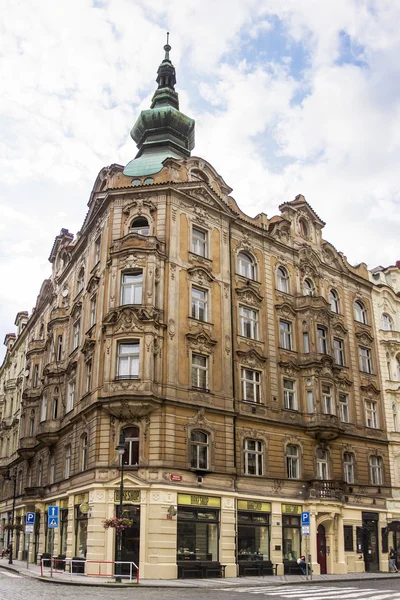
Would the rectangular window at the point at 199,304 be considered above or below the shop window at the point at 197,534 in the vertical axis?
above

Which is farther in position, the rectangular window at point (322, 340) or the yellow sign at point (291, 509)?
the rectangular window at point (322, 340)

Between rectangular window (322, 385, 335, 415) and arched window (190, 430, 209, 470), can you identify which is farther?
rectangular window (322, 385, 335, 415)

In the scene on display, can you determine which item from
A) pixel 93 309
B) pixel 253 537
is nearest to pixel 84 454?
pixel 93 309

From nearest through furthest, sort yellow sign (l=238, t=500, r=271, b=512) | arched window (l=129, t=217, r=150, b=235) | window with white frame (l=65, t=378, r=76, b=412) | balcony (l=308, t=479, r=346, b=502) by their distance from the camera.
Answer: yellow sign (l=238, t=500, r=271, b=512) → arched window (l=129, t=217, r=150, b=235) → balcony (l=308, t=479, r=346, b=502) → window with white frame (l=65, t=378, r=76, b=412)

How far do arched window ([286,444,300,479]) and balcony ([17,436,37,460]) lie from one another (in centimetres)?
2131

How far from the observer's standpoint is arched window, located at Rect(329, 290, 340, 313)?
157 ft

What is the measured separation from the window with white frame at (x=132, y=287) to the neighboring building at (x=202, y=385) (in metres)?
0.08

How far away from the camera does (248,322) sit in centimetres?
4078

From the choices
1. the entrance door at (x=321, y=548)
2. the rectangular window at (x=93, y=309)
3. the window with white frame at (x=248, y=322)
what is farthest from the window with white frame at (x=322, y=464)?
the rectangular window at (x=93, y=309)

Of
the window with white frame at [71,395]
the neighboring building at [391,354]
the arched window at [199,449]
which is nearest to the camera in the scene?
the arched window at [199,449]

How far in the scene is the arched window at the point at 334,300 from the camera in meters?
47.9

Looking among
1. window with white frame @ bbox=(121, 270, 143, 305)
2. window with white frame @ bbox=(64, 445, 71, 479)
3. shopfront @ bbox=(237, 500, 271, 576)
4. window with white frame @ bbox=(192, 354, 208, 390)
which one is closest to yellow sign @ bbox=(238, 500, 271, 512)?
shopfront @ bbox=(237, 500, 271, 576)

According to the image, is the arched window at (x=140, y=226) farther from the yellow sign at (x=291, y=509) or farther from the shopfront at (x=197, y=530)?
the yellow sign at (x=291, y=509)

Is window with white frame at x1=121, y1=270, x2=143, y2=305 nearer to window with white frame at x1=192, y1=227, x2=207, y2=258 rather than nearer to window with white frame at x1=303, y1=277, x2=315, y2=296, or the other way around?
window with white frame at x1=192, y1=227, x2=207, y2=258
